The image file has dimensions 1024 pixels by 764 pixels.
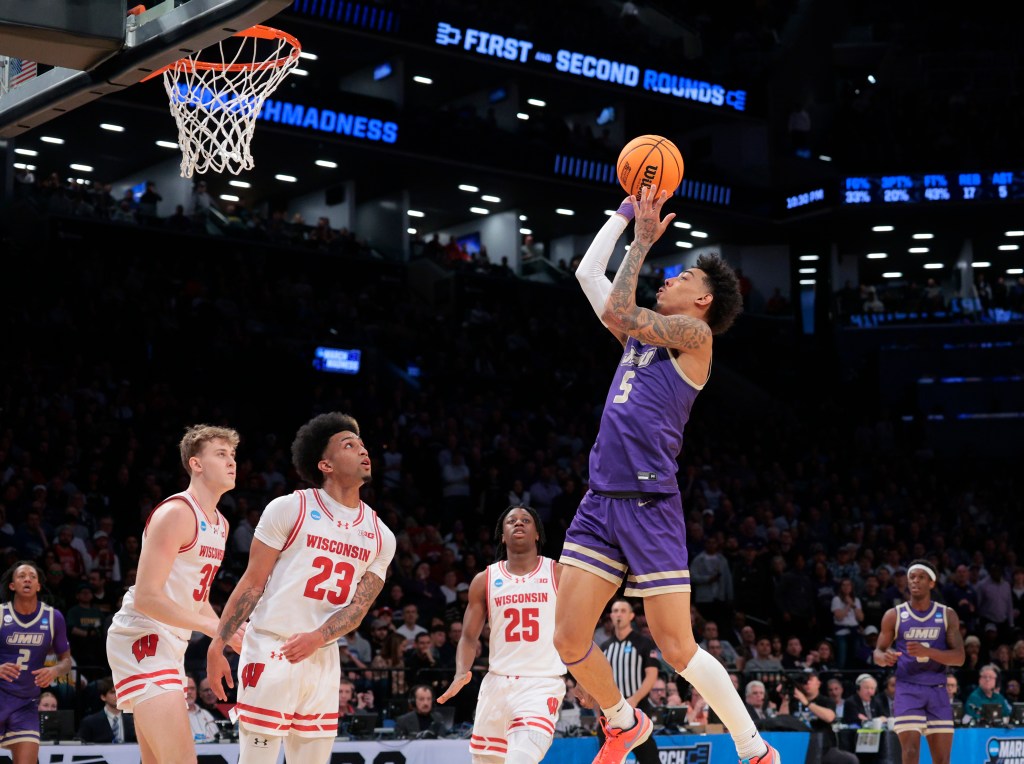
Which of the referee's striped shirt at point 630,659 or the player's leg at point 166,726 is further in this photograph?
the referee's striped shirt at point 630,659

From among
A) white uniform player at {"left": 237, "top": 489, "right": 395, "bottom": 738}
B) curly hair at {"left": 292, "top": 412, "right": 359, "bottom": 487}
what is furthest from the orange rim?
white uniform player at {"left": 237, "top": 489, "right": 395, "bottom": 738}

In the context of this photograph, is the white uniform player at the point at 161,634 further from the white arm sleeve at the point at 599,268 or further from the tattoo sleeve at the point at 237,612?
the white arm sleeve at the point at 599,268

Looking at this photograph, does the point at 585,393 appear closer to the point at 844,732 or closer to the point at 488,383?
the point at 488,383

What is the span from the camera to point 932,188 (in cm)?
3356

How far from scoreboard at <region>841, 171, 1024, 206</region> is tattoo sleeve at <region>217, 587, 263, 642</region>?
2928 cm

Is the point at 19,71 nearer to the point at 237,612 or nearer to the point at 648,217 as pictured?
the point at 237,612

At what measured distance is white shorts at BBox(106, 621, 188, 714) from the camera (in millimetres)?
7055

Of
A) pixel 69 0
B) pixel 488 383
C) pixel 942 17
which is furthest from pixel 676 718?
pixel 942 17

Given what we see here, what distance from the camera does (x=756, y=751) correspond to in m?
6.50

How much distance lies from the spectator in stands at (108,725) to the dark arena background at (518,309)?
0.23 m

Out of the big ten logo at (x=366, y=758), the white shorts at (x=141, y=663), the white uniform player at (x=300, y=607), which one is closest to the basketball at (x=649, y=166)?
the white uniform player at (x=300, y=607)

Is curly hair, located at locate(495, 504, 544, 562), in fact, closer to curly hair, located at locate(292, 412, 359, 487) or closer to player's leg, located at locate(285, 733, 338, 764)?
curly hair, located at locate(292, 412, 359, 487)

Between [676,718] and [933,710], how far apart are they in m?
2.46

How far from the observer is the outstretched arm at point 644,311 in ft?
21.3
